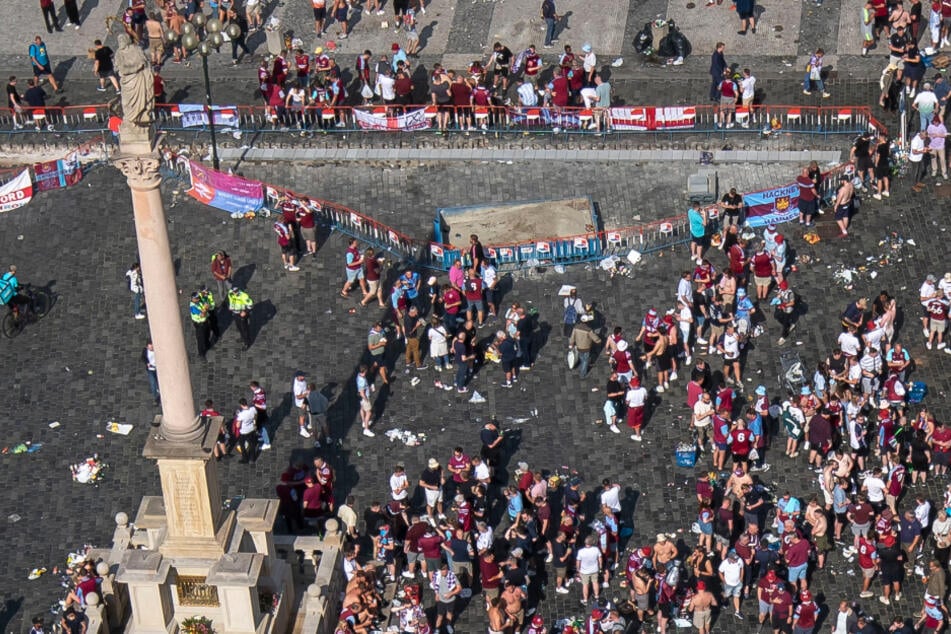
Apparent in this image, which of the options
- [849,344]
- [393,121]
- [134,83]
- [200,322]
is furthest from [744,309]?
[134,83]

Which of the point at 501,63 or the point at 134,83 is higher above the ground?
the point at 134,83

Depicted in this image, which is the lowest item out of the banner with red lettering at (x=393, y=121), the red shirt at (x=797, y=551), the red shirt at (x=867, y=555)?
the red shirt at (x=867, y=555)

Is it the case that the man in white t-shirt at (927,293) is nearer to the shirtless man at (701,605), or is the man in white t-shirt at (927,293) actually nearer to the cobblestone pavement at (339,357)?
the cobblestone pavement at (339,357)

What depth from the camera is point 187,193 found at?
149ft

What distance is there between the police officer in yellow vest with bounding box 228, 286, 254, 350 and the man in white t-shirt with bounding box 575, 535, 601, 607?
9.38 metres

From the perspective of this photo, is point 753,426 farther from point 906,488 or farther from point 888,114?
point 888,114

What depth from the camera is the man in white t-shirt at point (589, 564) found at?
34281 mm

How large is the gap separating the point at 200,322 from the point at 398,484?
6.49 m

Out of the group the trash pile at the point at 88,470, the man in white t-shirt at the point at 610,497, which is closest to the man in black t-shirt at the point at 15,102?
the trash pile at the point at 88,470

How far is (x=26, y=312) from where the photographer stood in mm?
42062

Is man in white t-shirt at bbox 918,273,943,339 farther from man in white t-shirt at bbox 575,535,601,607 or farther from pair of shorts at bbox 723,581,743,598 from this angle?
man in white t-shirt at bbox 575,535,601,607

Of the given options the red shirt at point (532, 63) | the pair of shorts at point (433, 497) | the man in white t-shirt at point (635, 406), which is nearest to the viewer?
the pair of shorts at point (433, 497)

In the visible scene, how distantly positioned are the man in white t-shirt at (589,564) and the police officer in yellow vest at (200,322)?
9.73 m

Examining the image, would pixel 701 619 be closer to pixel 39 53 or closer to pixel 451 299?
pixel 451 299
